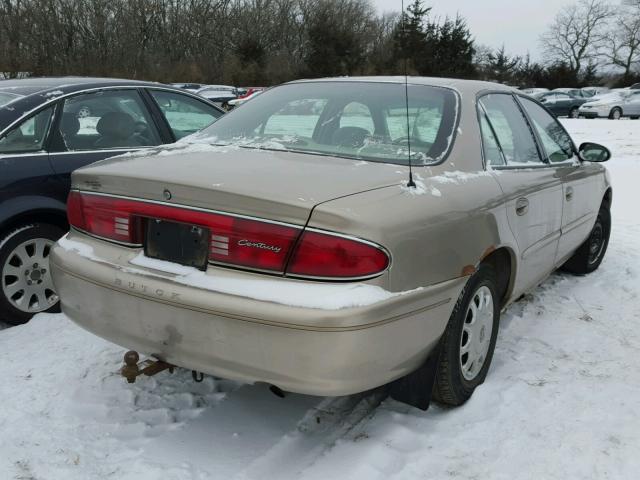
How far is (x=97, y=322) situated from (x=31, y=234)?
1.54 metres

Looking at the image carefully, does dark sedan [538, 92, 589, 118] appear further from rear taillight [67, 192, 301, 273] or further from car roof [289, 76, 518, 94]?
rear taillight [67, 192, 301, 273]

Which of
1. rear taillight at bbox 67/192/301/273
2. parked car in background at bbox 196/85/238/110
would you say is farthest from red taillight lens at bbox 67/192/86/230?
parked car in background at bbox 196/85/238/110

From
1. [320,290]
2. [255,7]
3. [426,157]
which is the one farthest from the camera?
[255,7]

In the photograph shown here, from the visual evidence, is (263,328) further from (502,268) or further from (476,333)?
(502,268)

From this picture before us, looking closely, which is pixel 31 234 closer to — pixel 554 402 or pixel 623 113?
pixel 554 402

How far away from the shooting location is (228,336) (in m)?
2.16

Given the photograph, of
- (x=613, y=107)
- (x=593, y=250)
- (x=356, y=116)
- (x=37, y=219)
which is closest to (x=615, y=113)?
(x=613, y=107)

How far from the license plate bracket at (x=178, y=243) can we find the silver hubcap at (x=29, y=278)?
1.74m

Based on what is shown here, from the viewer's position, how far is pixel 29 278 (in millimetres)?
3840

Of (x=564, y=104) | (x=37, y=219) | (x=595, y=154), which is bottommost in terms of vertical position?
(x=37, y=219)

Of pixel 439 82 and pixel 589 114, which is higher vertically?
pixel 439 82

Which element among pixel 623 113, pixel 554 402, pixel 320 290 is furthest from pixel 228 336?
pixel 623 113

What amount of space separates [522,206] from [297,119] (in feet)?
4.10

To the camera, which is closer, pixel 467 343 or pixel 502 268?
pixel 467 343
